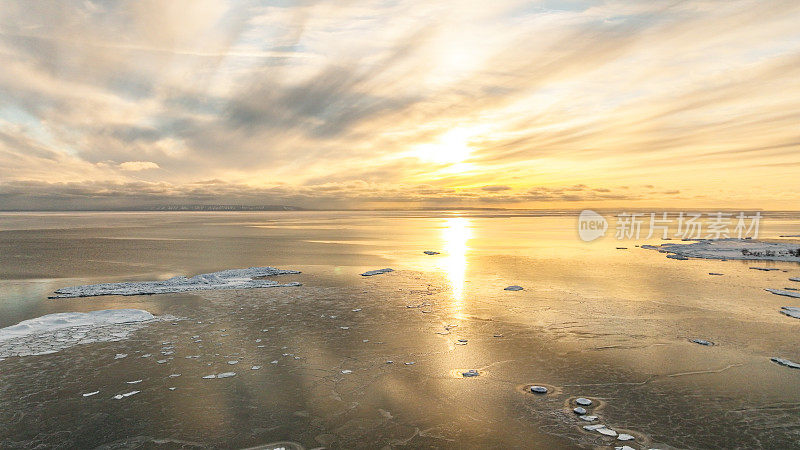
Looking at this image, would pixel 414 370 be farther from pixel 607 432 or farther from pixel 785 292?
pixel 785 292

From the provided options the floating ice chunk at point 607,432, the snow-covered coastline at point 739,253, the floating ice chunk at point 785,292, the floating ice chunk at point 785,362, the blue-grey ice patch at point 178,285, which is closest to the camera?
the floating ice chunk at point 607,432

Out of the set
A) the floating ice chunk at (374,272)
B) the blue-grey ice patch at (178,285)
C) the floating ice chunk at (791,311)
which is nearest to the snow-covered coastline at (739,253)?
the floating ice chunk at (791,311)

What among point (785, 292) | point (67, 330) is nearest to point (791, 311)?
point (785, 292)

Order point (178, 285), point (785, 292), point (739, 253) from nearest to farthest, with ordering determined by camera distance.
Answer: point (785, 292), point (178, 285), point (739, 253)

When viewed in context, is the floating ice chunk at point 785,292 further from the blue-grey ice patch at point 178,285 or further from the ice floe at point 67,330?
the ice floe at point 67,330

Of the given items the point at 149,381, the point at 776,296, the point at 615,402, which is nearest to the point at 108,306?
the point at 149,381
